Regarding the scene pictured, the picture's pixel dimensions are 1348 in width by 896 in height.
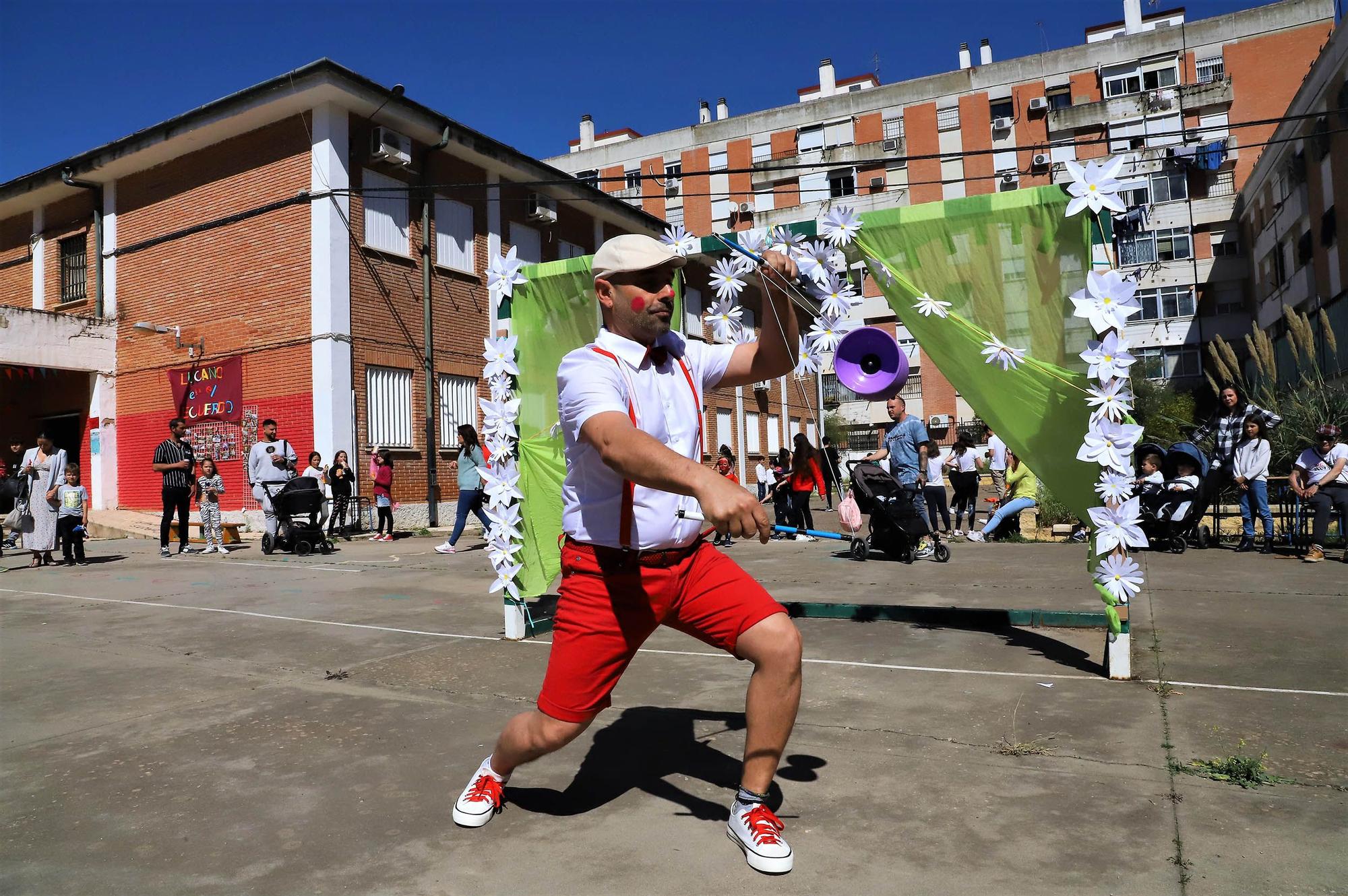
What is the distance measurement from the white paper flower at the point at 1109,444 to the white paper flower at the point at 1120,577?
1.68 feet

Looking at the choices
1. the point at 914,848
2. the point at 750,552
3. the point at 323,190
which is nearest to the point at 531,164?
the point at 323,190

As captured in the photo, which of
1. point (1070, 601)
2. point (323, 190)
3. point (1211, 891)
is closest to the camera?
point (1211, 891)

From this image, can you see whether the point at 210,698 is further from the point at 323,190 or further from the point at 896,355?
the point at 323,190

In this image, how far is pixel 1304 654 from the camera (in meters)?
5.06

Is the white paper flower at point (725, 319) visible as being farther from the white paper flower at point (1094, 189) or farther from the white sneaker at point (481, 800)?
the white sneaker at point (481, 800)

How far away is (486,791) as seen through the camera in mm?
3006

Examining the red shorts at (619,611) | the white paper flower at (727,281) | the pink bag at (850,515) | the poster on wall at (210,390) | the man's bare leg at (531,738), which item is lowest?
the man's bare leg at (531,738)

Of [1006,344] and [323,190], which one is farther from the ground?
[323,190]

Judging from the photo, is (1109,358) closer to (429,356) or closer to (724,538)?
(724,538)

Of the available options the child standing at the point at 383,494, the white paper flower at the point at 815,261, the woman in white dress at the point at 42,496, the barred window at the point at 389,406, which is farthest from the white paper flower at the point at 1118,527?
the barred window at the point at 389,406

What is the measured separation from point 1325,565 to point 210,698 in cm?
995

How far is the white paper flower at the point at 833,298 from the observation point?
15.8 feet

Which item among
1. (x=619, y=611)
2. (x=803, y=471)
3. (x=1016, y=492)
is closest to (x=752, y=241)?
(x=619, y=611)

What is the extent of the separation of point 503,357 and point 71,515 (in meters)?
9.05
